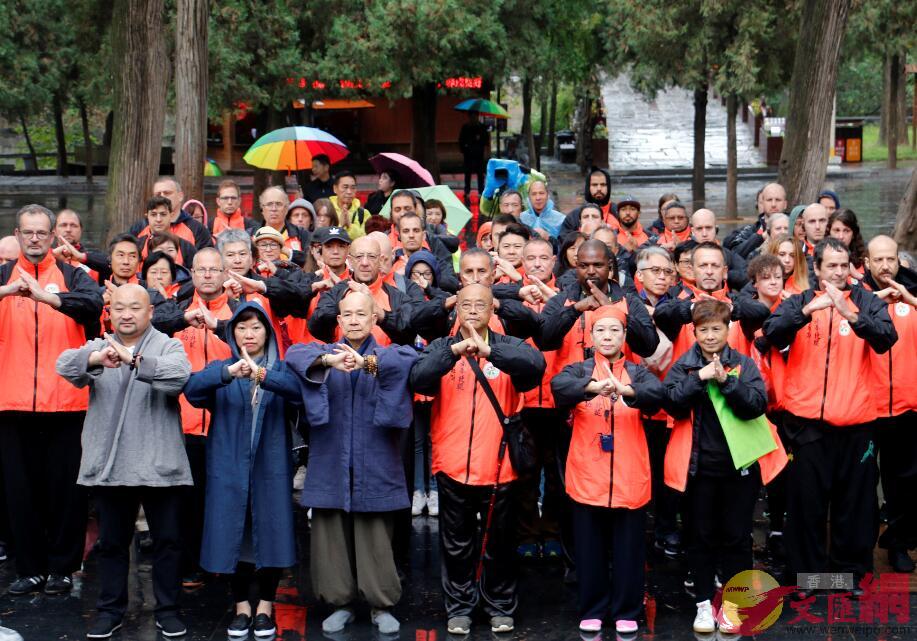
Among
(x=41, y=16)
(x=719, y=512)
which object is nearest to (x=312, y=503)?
(x=719, y=512)

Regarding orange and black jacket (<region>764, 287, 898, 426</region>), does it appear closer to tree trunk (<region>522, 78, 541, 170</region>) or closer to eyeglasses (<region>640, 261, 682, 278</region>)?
eyeglasses (<region>640, 261, 682, 278</region>)

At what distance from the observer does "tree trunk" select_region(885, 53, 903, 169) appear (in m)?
36.7

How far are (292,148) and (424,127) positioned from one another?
15543mm

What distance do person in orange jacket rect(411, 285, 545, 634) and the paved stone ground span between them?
3020 cm

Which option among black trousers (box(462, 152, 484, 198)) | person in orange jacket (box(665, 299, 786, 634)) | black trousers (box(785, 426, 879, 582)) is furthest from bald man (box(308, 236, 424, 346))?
black trousers (box(462, 152, 484, 198))

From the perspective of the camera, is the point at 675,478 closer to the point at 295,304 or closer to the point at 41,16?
the point at 295,304

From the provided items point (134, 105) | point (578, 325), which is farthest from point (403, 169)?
point (578, 325)

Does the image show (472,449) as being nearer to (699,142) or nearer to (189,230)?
(189,230)

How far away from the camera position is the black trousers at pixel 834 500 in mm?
7168

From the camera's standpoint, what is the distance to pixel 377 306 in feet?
24.7

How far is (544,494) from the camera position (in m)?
7.88

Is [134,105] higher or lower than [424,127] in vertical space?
lower

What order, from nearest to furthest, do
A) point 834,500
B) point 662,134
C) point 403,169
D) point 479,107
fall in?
point 834,500, point 403,169, point 479,107, point 662,134

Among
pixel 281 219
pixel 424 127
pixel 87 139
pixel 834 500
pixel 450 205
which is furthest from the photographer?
pixel 87 139
